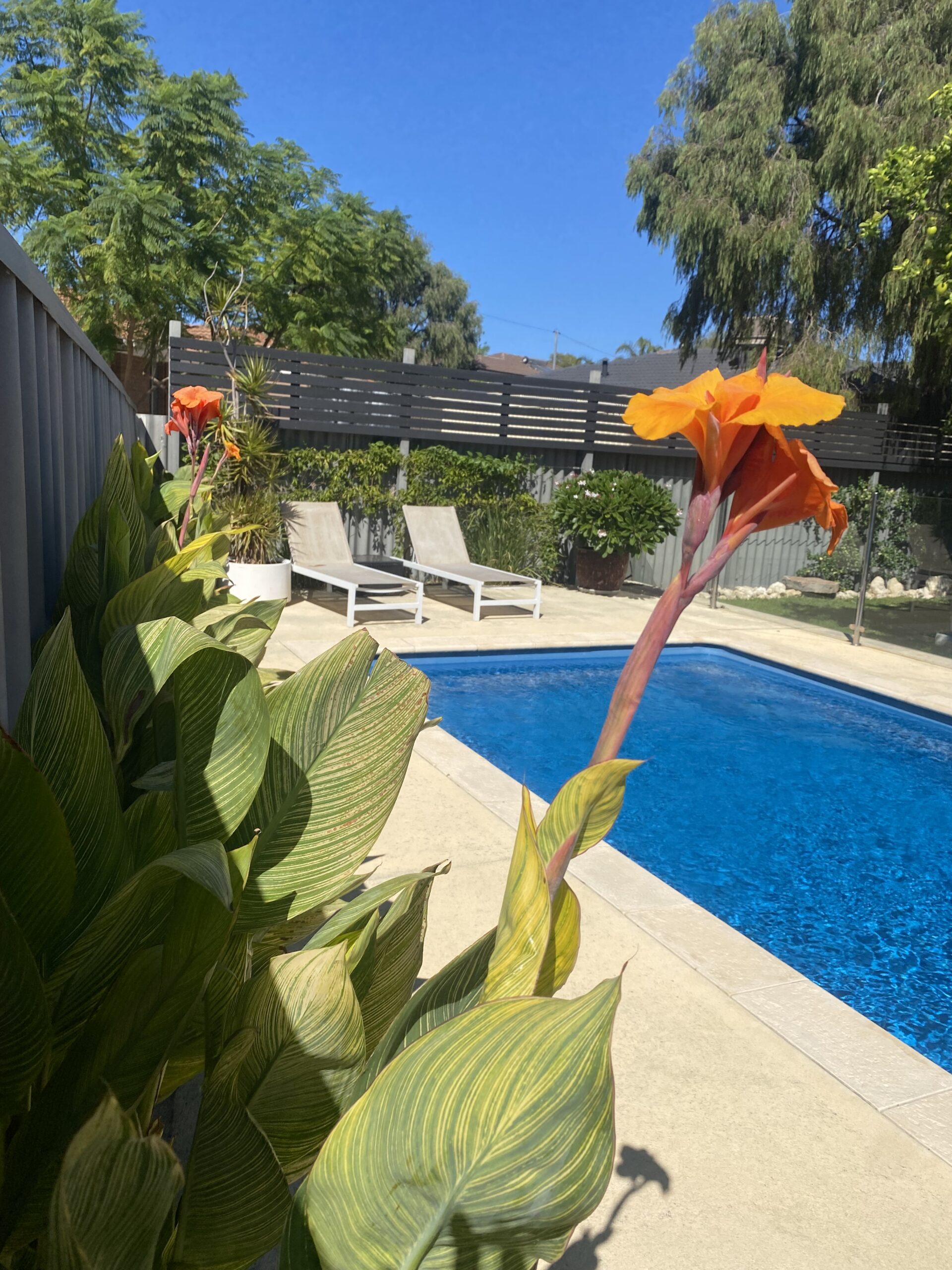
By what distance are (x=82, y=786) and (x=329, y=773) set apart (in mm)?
193

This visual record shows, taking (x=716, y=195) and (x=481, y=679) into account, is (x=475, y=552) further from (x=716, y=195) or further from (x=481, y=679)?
(x=716, y=195)

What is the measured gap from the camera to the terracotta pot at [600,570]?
34.7ft

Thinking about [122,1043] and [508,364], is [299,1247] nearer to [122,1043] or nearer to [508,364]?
[122,1043]

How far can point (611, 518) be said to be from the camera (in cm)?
1005

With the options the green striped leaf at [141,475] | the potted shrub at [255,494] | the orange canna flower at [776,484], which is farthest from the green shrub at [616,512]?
the orange canna flower at [776,484]

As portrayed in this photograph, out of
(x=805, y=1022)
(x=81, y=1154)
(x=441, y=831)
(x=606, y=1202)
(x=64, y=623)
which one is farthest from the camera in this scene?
(x=441, y=831)

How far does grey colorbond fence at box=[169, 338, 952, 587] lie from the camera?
31.5 feet

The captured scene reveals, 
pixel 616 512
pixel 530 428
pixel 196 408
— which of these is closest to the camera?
pixel 196 408

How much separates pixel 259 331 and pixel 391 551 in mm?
15166

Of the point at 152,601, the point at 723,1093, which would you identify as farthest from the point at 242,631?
the point at 723,1093

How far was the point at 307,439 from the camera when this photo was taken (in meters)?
9.88

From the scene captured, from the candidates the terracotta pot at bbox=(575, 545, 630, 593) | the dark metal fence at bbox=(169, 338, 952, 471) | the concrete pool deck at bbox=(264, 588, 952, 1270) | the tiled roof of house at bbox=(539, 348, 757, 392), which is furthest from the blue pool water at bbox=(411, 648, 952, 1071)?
the tiled roof of house at bbox=(539, 348, 757, 392)

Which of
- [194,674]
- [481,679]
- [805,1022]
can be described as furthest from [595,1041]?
[481,679]

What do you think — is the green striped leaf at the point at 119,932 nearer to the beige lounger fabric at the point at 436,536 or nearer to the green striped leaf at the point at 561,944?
the green striped leaf at the point at 561,944
